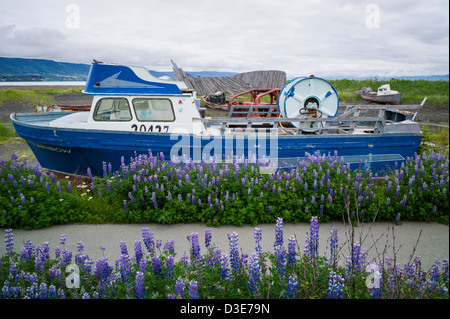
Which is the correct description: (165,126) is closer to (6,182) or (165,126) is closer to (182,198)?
(182,198)

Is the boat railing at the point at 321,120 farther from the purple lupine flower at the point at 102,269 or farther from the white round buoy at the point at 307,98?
the purple lupine flower at the point at 102,269

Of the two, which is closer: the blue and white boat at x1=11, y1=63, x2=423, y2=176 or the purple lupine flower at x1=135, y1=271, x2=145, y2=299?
the purple lupine flower at x1=135, y1=271, x2=145, y2=299

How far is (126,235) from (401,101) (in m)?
29.2

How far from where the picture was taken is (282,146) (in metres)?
7.14

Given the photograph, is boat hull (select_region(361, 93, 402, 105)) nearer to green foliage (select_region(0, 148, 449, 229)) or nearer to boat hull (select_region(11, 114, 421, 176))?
boat hull (select_region(11, 114, 421, 176))

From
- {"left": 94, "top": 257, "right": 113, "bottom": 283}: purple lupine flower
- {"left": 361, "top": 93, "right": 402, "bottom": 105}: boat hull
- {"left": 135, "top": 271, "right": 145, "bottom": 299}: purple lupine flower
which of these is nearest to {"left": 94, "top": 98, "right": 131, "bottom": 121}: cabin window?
{"left": 94, "top": 257, "right": 113, "bottom": 283}: purple lupine flower

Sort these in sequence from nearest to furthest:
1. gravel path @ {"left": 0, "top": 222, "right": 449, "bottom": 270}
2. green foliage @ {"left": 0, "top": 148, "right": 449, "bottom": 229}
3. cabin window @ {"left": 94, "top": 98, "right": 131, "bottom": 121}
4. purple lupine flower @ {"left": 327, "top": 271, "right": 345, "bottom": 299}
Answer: purple lupine flower @ {"left": 327, "top": 271, "right": 345, "bottom": 299} < gravel path @ {"left": 0, "top": 222, "right": 449, "bottom": 270} < green foliage @ {"left": 0, "top": 148, "right": 449, "bottom": 229} < cabin window @ {"left": 94, "top": 98, "right": 131, "bottom": 121}

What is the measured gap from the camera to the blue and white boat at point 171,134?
22.8ft

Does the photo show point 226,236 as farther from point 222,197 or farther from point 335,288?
point 335,288

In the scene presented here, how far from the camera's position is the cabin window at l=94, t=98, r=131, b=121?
7.27 m

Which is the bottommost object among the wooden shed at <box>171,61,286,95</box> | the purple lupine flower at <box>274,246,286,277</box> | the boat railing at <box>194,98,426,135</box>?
the purple lupine flower at <box>274,246,286,277</box>

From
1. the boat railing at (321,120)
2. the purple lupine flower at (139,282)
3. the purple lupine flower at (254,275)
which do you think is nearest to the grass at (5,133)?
the boat railing at (321,120)

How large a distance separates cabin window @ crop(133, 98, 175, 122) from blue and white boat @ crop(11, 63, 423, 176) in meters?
0.02

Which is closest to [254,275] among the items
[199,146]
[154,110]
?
[199,146]
